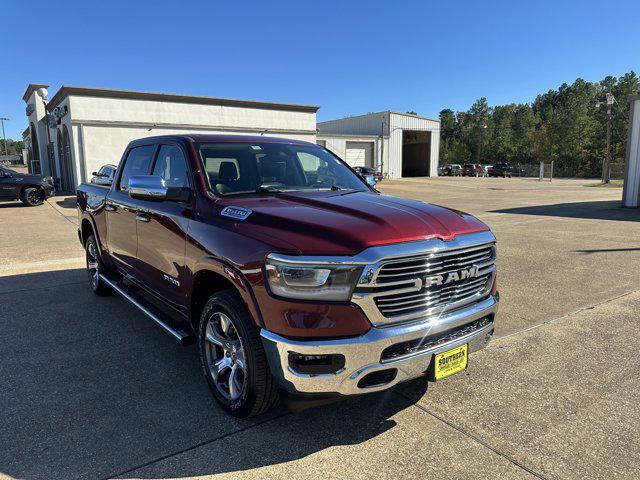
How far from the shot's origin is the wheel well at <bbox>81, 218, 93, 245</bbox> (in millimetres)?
6066

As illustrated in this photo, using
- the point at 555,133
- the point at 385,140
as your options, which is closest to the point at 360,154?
the point at 385,140

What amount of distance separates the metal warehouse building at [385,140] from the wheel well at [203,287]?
1347 inches

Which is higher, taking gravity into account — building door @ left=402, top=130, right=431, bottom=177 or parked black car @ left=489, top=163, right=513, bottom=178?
building door @ left=402, top=130, right=431, bottom=177

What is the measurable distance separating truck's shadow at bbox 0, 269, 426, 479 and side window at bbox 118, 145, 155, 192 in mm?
1638

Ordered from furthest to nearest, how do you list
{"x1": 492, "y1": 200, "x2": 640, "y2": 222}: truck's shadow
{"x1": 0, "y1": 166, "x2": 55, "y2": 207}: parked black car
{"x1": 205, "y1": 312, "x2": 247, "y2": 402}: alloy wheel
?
{"x1": 0, "y1": 166, "x2": 55, "y2": 207}: parked black car
{"x1": 492, "y1": 200, "x2": 640, "y2": 222}: truck's shadow
{"x1": 205, "y1": 312, "x2": 247, "y2": 402}: alloy wheel

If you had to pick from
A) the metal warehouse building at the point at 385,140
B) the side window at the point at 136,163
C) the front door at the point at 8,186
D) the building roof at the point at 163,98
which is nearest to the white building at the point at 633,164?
the building roof at the point at 163,98

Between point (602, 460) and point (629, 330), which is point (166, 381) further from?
point (629, 330)

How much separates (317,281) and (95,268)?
4622 millimetres

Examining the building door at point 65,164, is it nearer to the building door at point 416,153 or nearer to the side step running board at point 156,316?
the side step running board at point 156,316

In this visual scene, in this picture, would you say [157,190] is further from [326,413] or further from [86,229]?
[86,229]

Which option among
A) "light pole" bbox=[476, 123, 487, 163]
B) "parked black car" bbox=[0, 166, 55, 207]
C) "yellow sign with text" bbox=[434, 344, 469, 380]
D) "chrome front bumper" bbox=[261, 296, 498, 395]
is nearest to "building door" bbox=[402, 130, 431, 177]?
"light pole" bbox=[476, 123, 487, 163]

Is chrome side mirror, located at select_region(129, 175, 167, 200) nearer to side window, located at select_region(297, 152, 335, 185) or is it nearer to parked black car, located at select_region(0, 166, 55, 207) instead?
side window, located at select_region(297, 152, 335, 185)

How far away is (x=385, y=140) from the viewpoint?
42812 millimetres

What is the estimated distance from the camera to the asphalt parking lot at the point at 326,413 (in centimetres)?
259
